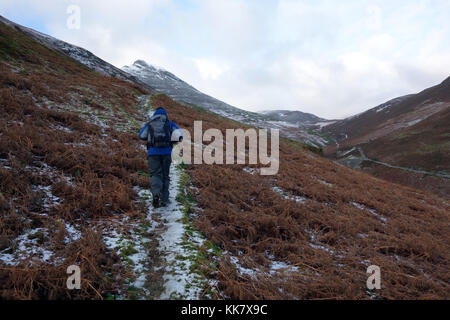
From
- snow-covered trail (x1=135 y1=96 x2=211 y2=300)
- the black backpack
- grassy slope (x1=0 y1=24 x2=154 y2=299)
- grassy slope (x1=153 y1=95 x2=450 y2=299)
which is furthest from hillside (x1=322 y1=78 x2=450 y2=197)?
grassy slope (x1=0 y1=24 x2=154 y2=299)

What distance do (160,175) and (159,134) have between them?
3.02 feet

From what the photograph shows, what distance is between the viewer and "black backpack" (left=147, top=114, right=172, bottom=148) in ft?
14.7

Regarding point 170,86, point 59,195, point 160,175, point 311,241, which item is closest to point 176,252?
point 160,175

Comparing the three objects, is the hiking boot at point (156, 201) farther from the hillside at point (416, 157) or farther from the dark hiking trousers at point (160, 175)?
the hillside at point (416, 157)

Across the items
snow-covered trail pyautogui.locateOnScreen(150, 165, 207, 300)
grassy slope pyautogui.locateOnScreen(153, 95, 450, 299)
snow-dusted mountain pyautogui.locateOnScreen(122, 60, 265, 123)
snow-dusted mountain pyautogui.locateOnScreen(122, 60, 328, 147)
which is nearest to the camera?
snow-covered trail pyautogui.locateOnScreen(150, 165, 207, 300)

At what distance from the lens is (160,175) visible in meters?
4.49

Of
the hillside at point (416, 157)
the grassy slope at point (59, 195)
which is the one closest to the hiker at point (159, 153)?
the grassy slope at point (59, 195)

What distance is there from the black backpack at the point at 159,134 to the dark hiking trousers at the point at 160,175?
0.97ft

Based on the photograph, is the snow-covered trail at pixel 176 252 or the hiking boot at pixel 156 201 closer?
the snow-covered trail at pixel 176 252

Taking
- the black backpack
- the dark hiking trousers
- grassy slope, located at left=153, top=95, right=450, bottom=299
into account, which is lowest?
grassy slope, located at left=153, top=95, right=450, bottom=299

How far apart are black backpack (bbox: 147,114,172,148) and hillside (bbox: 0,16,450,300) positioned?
115 cm

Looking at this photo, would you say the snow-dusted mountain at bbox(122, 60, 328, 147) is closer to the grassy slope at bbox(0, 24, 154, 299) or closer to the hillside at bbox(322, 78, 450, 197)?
the hillside at bbox(322, 78, 450, 197)

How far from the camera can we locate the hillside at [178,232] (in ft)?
8.33
